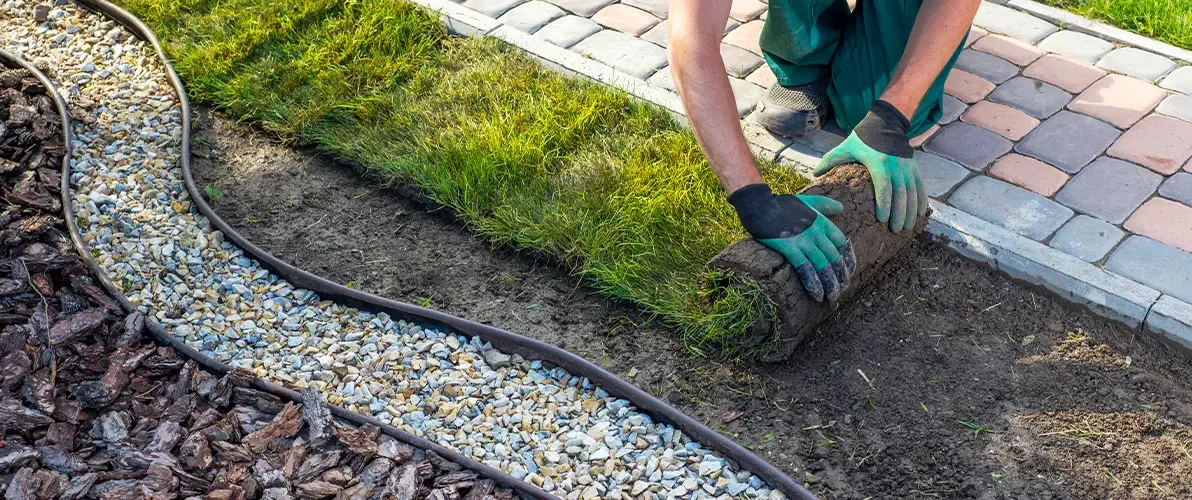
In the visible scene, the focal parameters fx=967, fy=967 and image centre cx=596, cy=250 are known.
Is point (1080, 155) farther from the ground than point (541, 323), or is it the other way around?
point (1080, 155)

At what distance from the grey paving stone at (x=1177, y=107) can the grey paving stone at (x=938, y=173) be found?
1082 millimetres

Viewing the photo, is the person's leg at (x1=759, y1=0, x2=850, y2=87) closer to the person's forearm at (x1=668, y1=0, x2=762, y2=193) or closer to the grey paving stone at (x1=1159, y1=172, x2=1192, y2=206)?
the person's forearm at (x1=668, y1=0, x2=762, y2=193)

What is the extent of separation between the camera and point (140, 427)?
121 inches

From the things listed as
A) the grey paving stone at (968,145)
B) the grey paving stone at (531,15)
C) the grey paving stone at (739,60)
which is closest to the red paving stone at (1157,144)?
the grey paving stone at (968,145)

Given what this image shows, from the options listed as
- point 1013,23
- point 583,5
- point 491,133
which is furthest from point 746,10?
point 491,133

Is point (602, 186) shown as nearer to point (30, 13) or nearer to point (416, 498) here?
point (416, 498)

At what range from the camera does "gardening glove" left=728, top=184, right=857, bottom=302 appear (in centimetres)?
326

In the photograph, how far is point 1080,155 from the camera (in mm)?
4160

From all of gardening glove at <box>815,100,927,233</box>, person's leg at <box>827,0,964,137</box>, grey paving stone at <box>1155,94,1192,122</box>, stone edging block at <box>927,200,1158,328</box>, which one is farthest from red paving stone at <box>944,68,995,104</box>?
gardening glove at <box>815,100,927,233</box>

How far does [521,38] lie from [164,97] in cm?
179

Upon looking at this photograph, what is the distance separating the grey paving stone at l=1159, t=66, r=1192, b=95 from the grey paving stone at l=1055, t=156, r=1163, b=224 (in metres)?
0.74

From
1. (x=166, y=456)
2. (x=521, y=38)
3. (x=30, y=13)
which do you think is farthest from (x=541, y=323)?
(x=30, y=13)

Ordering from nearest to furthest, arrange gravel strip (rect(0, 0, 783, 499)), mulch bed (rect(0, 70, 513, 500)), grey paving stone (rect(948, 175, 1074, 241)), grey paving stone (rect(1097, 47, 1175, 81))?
mulch bed (rect(0, 70, 513, 500)), gravel strip (rect(0, 0, 783, 499)), grey paving stone (rect(948, 175, 1074, 241)), grey paving stone (rect(1097, 47, 1175, 81))

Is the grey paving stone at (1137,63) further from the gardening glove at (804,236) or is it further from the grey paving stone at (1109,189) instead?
the gardening glove at (804,236)
